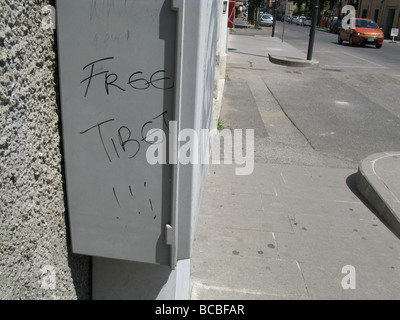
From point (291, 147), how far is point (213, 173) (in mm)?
1693

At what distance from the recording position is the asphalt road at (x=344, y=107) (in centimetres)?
635

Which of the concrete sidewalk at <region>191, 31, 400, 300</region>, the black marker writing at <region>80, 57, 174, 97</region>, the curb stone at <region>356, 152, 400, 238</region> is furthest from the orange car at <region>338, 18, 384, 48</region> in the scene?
the black marker writing at <region>80, 57, 174, 97</region>

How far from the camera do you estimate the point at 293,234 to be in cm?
371

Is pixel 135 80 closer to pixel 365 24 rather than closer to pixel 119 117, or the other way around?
pixel 119 117

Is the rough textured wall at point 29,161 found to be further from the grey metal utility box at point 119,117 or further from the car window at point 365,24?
the car window at point 365,24

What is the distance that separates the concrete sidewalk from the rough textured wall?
59.2 inches

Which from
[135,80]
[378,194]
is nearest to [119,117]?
[135,80]

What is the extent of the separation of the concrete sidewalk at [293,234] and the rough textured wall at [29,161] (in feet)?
4.93

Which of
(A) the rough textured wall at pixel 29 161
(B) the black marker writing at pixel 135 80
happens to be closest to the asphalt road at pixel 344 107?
(B) the black marker writing at pixel 135 80

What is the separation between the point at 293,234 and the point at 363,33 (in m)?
22.4

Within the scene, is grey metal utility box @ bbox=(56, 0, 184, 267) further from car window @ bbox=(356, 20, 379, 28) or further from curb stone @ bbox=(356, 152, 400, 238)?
car window @ bbox=(356, 20, 379, 28)

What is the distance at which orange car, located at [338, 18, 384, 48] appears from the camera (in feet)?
74.4

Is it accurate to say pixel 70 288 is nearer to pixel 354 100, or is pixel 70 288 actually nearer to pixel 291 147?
pixel 291 147

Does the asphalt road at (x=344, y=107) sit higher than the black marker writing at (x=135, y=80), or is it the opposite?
the black marker writing at (x=135, y=80)
